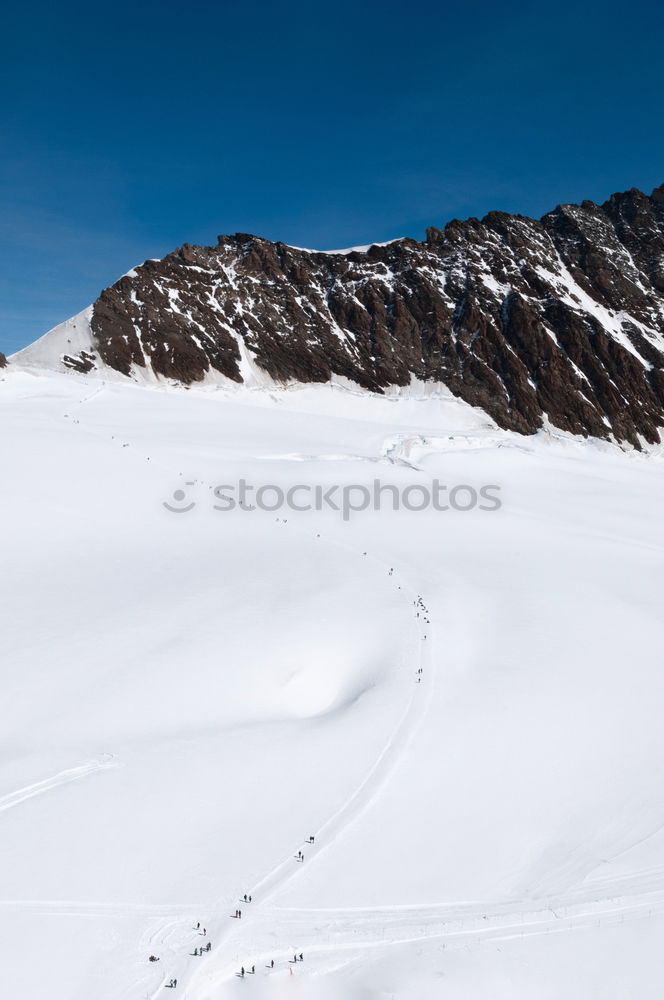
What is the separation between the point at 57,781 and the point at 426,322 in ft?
295

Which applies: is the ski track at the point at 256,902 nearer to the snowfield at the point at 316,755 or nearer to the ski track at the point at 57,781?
the snowfield at the point at 316,755

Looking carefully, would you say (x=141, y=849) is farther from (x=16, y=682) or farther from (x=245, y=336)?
(x=245, y=336)

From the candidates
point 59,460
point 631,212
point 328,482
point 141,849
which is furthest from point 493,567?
point 631,212

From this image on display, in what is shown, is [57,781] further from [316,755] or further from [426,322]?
[426,322]

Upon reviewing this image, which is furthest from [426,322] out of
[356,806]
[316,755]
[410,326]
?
[356,806]

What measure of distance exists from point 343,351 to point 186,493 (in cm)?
6246

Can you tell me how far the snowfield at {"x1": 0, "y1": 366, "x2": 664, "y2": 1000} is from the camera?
811cm

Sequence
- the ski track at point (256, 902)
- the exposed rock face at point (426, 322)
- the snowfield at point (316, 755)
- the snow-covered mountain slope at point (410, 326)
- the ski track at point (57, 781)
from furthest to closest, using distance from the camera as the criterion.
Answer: the exposed rock face at point (426, 322) < the snow-covered mountain slope at point (410, 326) < the ski track at point (57, 781) < the snowfield at point (316, 755) < the ski track at point (256, 902)

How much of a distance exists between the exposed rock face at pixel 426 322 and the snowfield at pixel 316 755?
56.1 metres

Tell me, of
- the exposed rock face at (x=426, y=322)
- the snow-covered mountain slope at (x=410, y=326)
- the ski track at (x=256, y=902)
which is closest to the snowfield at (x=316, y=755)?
the ski track at (x=256, y=902)

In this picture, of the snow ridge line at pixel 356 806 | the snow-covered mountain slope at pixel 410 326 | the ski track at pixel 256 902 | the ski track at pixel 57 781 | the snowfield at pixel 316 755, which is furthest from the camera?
the snow-covered mountain slope at pixel 410 326

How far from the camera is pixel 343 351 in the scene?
8588 centimetres

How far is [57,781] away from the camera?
10781 mm

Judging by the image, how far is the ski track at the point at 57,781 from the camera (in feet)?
33.6
